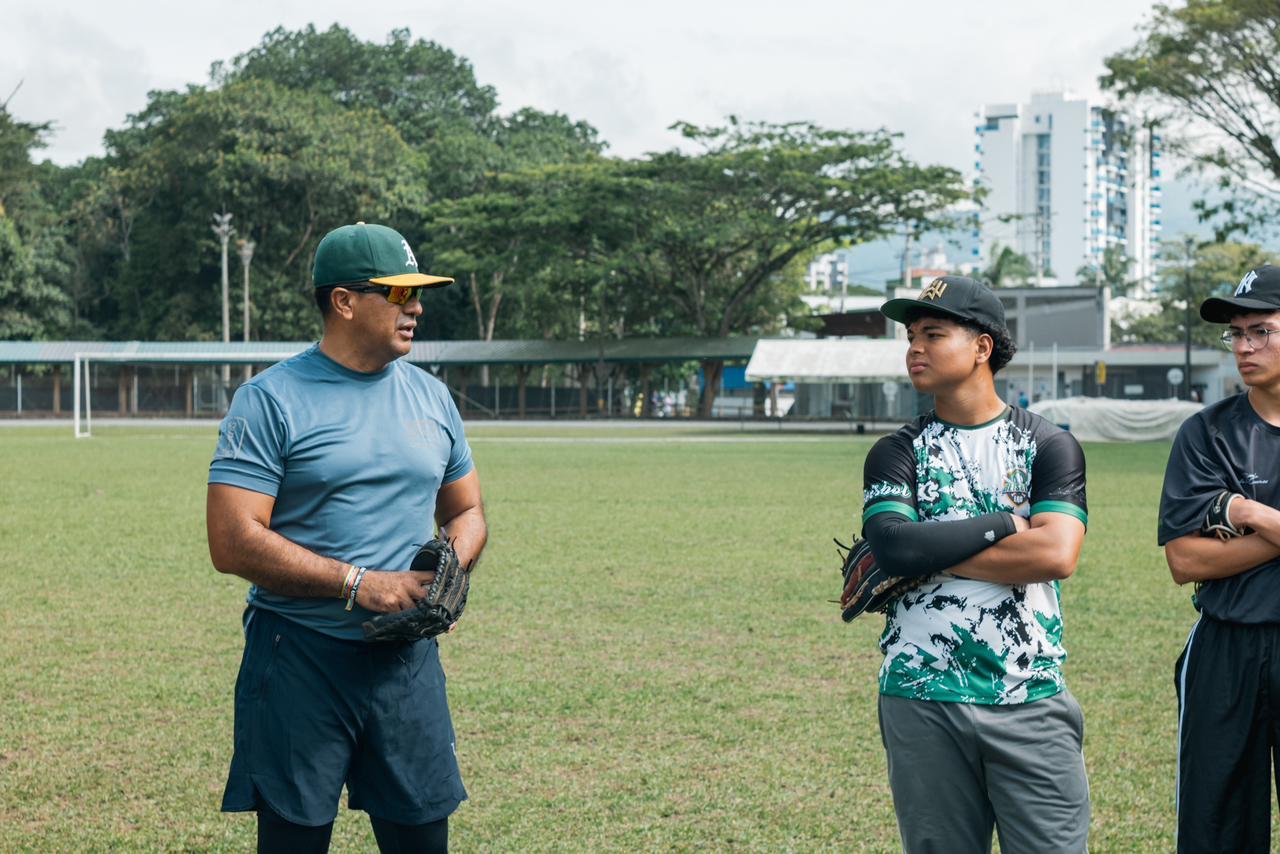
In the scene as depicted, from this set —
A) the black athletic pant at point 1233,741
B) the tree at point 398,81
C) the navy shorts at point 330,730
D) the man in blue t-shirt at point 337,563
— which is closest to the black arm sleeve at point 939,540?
the black athletic pant at point 1233,741

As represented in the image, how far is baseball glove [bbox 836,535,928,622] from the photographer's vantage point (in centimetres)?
326

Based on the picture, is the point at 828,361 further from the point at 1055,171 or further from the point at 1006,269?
the point at 1055,171

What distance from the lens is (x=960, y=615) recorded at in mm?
3207

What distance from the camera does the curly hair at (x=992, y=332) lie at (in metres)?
3.29

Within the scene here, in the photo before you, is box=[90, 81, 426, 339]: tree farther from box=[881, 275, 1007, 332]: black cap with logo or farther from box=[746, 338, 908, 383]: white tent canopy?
box=[881, 275, 1007, 332]: black cap with logo

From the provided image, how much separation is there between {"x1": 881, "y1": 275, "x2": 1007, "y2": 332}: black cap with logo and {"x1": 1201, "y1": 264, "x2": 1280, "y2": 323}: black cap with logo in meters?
0.68

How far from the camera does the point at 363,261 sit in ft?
11.4

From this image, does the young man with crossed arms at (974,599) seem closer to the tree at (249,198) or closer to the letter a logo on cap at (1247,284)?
the letter a logo on cap at (1247,284)

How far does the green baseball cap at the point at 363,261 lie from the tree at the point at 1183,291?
53915 mm

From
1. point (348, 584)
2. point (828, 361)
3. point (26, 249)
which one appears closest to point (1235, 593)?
point (348, 584)

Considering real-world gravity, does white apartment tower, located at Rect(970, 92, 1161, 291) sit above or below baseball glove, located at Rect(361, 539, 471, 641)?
above

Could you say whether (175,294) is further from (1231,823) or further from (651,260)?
(1231,823)

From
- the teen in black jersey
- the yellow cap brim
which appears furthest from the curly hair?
the yellow cap brim

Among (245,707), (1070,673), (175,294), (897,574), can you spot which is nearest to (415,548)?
(245,707)
